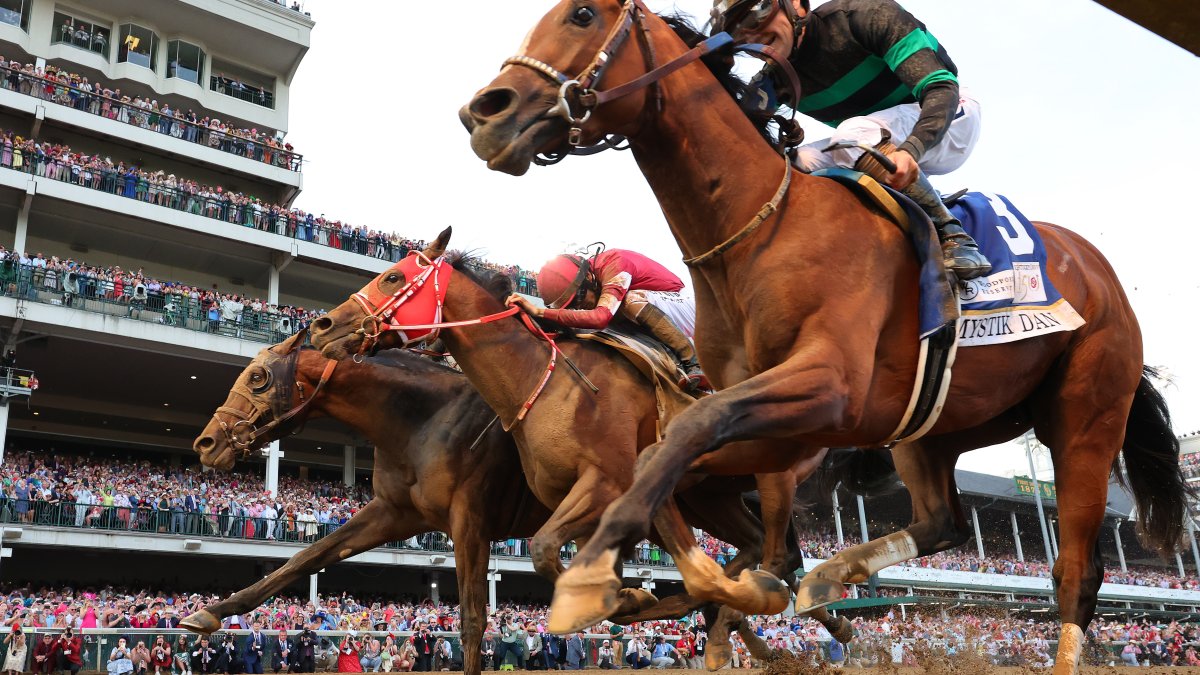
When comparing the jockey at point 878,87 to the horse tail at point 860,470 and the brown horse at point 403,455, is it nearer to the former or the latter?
the horse tail at point 860,470

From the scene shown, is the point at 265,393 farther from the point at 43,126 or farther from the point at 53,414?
the point at 53,414

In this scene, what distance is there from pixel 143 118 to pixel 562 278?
27.2 m

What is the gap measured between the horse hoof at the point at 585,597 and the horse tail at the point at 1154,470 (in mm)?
3707

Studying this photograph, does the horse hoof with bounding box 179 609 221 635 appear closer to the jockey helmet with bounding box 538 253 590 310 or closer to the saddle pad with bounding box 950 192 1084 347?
the jockey helmet with bounding box 538 253 590 310

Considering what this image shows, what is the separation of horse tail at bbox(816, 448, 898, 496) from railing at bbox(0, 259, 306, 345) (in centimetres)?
2255

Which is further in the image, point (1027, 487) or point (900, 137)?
point (1027, 487)

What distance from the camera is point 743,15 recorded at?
14.2ft

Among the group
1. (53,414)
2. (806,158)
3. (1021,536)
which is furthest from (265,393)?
(1021,536)

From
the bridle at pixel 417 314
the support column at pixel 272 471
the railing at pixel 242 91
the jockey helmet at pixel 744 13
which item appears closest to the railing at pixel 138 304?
the support column at pixel 272 471

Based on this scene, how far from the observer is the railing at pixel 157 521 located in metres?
21.2

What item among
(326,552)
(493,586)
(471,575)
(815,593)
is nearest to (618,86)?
(815,593)

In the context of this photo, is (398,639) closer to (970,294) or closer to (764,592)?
(970,294)

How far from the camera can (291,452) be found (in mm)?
37125

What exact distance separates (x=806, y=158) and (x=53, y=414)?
33182mm
